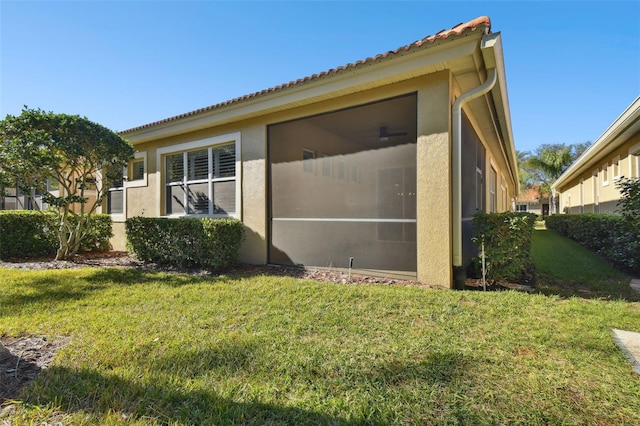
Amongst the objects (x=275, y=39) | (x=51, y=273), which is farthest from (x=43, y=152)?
(x=275, y=39)

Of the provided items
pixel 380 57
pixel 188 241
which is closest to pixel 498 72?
pixel 380 57

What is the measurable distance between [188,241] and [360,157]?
405 cm

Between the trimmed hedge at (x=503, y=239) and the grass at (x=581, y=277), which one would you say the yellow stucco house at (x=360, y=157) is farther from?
the grass at (x=581, y=277)

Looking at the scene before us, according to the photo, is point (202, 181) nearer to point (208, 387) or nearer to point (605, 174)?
point (208, 387)

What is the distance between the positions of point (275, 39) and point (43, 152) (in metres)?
6.10

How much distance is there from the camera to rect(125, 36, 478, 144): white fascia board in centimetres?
430

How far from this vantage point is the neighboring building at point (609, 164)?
8672 mm

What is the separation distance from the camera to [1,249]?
24.5ft

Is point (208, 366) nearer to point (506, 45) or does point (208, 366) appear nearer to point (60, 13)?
point (506, 45)

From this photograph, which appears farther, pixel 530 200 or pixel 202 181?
pixel 530 200

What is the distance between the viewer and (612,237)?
7.26 meters

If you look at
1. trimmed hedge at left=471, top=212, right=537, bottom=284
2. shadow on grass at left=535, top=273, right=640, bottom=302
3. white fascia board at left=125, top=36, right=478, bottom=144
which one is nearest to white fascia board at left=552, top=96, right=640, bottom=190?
shadow on grass at left=535, top=273, right=640, bottom=302

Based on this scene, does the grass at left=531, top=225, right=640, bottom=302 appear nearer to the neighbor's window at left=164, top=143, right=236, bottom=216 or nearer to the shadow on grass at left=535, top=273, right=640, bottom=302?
the shadow on grass at left=535, top=273, right=640, bottom=302

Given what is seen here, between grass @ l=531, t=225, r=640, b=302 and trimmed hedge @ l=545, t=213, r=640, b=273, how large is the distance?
27 cm
